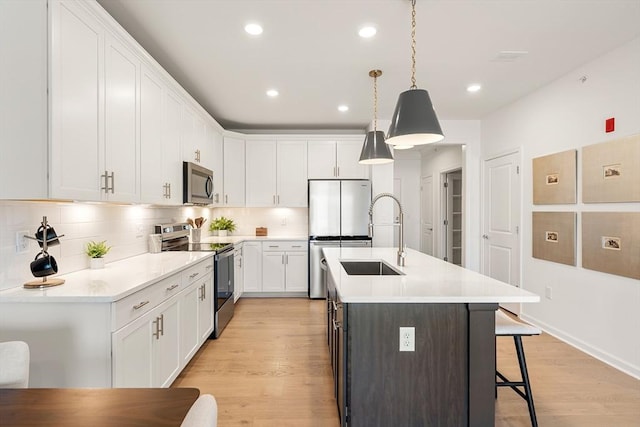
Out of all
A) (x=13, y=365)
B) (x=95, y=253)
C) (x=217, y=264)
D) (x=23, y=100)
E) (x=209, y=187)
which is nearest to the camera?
(x=13, y=365)

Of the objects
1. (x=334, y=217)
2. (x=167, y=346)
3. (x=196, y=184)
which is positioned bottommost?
(x=167, y=346)

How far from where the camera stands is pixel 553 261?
11.5 feet

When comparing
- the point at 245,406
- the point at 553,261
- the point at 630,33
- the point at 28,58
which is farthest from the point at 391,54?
the point at 245,406

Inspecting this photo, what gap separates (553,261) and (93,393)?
4.05m

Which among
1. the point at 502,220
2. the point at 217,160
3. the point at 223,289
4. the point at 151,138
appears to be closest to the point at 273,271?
the point at 223,289

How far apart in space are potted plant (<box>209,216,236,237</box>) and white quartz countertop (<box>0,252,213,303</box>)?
2.18 m

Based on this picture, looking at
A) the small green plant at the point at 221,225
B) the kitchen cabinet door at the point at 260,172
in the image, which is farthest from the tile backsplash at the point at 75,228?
the kitchen cabinet door at the point at 260,172

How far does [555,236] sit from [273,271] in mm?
3518

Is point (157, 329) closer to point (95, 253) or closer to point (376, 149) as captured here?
point (95, 253)

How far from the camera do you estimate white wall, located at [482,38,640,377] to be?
270cm

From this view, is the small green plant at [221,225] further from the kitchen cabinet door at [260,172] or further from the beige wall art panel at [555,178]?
the beige wall art panel at [555,178]

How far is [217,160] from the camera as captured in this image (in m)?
4.66

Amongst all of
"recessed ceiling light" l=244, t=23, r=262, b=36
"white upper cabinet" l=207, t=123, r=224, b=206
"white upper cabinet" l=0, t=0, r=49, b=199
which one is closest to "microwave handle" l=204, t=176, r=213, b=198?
"white upper cabinet" l=207, t=123, r=224, b=206

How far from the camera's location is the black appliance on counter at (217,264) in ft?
11.0
